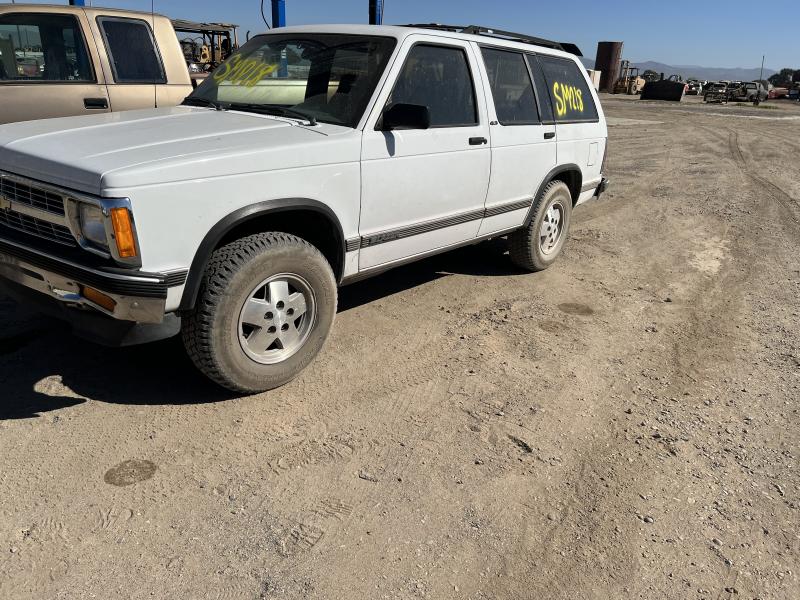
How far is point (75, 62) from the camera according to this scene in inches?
235

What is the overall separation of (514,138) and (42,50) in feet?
14.4

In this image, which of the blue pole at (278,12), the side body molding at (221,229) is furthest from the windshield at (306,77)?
the blue pole at (278,12)

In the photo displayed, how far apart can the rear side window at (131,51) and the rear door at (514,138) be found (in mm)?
3488

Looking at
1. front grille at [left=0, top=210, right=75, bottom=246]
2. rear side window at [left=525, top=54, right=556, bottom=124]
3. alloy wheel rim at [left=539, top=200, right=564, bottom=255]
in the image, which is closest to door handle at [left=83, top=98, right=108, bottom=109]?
front grille at [left=0, top=210, right=75, bottom=246]

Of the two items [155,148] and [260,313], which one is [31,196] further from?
[260,313]

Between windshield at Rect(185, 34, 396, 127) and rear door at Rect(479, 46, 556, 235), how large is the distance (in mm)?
1102

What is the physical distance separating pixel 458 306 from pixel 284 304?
1.90m

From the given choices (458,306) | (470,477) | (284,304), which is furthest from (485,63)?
(470,477)

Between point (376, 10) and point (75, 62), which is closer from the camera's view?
point (75, 62)

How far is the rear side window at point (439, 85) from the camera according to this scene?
4055 mm

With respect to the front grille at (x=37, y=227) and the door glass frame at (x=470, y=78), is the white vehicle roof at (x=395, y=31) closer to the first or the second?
the door glass frame at (x=470, y=78)

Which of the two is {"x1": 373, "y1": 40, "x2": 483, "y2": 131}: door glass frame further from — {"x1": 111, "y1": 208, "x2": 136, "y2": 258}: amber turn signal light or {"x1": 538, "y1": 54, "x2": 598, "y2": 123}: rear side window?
{"x1": 111, "y1": 208, "x2": 136, "y2": 258}: amber turn signal light

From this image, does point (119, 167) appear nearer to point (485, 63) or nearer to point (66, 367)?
point (66, 367)

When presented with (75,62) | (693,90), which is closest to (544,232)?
(75,62)
